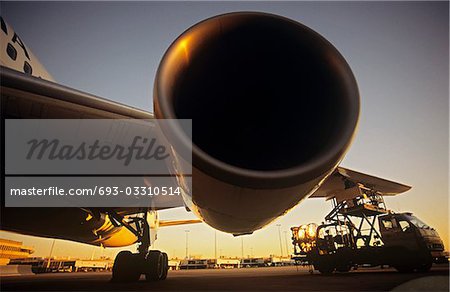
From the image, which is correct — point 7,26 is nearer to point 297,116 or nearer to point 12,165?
point 12,165

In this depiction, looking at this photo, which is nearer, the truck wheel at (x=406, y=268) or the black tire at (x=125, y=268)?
the black tire at (x=125, y=268)

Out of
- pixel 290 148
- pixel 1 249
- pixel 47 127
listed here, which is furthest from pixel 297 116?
pixel 1 249

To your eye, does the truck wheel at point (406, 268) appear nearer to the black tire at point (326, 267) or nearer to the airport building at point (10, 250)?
the black tire at point (326, 267)

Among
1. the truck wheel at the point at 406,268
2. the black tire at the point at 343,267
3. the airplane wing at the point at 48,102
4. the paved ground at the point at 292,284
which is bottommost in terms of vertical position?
the paved ground at the point at 292,284

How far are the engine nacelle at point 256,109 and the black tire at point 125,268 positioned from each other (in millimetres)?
5645

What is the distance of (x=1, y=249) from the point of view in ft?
→ 58.7

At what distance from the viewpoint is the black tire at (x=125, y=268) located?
24.4 feet

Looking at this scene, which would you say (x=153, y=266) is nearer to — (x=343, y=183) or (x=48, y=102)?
(x=343, y=183)

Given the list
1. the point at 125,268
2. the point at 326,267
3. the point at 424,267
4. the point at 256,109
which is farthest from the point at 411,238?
the point at 256,109

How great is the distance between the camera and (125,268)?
7.43 m

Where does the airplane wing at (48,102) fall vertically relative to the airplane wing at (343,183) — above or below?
above

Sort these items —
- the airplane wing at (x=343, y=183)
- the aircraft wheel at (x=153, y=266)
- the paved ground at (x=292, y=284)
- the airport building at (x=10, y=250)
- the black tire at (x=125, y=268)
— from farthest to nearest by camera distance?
the airport building at (x=10, y=250) → the aircraft wheel at (x=153, y=266) → the black tire at (x=125, y=268) → the airplane wing at (x=343, y=183) → the paved ground at (x=292, y=284)

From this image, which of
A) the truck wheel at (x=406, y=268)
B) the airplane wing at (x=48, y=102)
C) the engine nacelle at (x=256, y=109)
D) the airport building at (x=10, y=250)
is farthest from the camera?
the airport building at (x=10, y=250)

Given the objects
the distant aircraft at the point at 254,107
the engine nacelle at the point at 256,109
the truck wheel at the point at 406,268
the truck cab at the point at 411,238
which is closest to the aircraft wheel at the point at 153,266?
the distant aircraft at the point at 254,107
